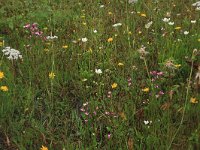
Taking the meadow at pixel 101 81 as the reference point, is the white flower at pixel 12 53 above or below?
above

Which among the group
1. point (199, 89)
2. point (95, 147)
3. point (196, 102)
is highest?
point (199, 89)

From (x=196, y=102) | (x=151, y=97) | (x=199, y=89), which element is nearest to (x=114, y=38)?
(x=151, y=97)

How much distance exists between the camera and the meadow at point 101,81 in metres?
2.96

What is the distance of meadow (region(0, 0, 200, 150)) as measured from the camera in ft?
9.72

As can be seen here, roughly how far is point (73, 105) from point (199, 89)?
142 centimetres

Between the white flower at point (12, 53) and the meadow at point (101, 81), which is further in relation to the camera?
the white flower at point (12, 53)

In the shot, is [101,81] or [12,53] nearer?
[12,53]

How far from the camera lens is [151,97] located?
330 cm

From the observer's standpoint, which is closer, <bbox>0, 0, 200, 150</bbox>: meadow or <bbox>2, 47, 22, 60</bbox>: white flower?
<bbox>0, 0, 200, 150</bbox>: meadow

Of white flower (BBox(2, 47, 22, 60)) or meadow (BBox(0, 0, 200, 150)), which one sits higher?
white flower (BBox(2, 47, 22, 60))

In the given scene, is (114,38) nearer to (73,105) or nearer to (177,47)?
(177,47)

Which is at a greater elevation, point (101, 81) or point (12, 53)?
point (12, 53)

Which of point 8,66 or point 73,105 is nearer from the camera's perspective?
point 73,105

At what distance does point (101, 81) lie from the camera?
3723 mm
